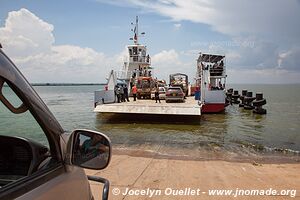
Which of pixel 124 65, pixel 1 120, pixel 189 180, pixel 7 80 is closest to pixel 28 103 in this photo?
pixel 7 80

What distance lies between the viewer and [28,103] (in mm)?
1633

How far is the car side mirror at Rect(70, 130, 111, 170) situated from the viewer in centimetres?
187

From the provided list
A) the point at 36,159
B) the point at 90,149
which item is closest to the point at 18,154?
the point at 36,159

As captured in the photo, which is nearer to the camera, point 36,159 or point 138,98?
point 36,159

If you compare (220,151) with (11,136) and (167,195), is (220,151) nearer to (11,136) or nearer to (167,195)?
(167,195)

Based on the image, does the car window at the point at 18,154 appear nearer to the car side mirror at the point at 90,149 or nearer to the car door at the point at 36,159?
the car door at the point at 36,159

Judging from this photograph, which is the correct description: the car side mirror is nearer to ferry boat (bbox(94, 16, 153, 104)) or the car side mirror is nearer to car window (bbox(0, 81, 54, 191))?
car window (bbox(0, 81, 54, 191))

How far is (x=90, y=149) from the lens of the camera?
6.37ft

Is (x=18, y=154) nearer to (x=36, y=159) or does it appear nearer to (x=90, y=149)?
(x=36, y=159)

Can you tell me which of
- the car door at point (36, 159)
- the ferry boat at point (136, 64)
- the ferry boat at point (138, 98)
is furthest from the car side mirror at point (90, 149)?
the ferry boat at point (136, 64)

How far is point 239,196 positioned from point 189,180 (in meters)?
1.29

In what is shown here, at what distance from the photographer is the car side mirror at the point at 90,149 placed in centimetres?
187

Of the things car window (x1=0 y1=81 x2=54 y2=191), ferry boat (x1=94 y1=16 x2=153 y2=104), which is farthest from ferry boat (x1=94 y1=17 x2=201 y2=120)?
car window (x1=0 y1=81 x2=54 y2=191)

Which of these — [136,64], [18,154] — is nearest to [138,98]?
[136,64]
